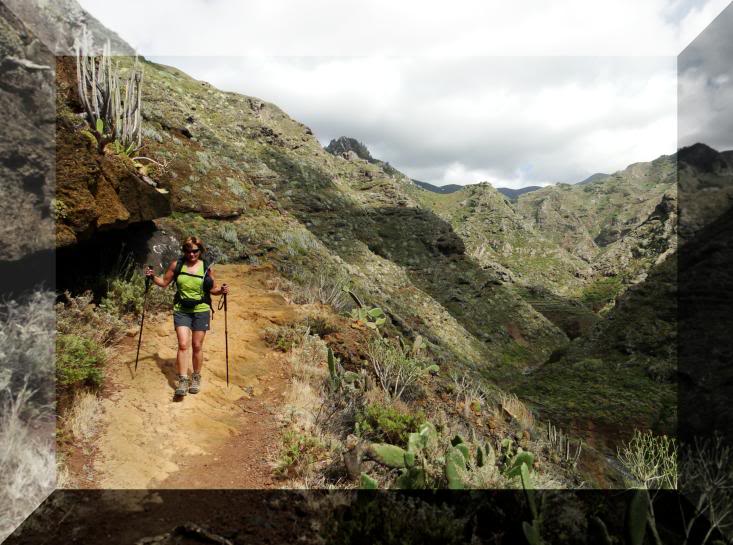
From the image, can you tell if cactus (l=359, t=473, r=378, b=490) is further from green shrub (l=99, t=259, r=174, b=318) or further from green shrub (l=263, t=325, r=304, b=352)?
green shrub (l=99, t=259, r=174, b=318)

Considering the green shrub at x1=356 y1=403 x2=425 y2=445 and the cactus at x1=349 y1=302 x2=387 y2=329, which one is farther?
the cactus at x1=349 y1=302 x2=387 y2=329

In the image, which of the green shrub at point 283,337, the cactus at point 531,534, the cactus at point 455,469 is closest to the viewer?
the cactus at point 531,534

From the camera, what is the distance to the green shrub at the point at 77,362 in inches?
182

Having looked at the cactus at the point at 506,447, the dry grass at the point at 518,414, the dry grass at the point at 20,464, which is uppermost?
the dry grass at the point at 20,464

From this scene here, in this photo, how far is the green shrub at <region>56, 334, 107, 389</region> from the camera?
4617mm

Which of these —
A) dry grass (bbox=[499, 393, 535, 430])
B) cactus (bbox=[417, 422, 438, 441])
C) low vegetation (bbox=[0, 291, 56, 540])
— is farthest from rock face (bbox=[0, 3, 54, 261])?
dry grass (bbox=[499, 393, 535, 430])

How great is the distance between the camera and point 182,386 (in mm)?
5520

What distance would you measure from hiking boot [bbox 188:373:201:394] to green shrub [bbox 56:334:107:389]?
3.64 feet

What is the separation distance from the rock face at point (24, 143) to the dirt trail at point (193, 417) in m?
2.04

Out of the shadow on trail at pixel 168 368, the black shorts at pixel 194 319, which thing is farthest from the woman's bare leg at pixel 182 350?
the shadow on trail at pixel 168 368

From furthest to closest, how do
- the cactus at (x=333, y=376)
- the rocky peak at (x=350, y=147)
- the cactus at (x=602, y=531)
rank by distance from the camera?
the rocky peak at (x=350, y=147) < the cactus at (x=333, y=376) < the cactus at (x=602, y=531)

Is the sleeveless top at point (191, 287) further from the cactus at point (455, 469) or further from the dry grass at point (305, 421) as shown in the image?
the cactus at point (455, 469)

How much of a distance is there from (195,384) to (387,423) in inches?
109

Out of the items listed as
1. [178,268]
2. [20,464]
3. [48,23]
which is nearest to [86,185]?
[178,268]
